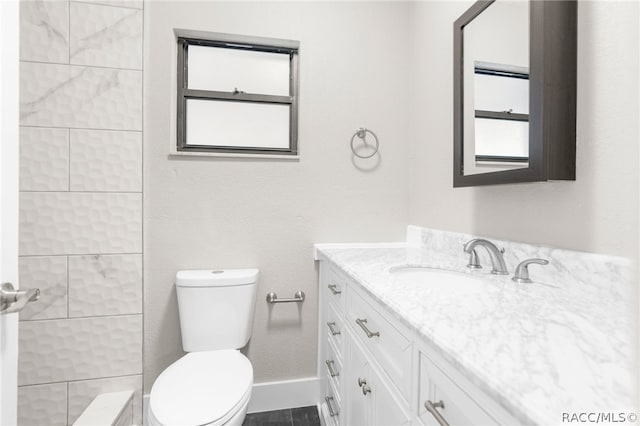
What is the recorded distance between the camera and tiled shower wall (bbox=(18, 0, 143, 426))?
4.77 feet

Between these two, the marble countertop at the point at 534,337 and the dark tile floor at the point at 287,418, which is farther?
the dark tile floor at the point at 287,418

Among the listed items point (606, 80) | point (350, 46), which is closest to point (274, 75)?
point (350, 46)

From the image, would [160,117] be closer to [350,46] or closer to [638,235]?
[350,46]

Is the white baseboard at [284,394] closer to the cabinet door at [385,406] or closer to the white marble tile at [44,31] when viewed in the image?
the cabinet door at [385,406]

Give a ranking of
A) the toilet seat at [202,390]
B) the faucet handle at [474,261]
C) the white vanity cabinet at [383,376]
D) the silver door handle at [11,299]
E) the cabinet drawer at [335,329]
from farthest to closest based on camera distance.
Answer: the cabinet drawer at [335,329], the faucet handle at [474,261], the toilet seat at [202,390], the silver door handle at [11,299], the white vanity cabinet at [383,376]

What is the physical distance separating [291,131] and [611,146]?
1.38m

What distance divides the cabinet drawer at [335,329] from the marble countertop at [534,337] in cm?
36

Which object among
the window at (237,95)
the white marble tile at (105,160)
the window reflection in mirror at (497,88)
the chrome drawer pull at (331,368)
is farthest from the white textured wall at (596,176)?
the white marble tile at (105,160)

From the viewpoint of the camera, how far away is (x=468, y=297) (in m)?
0.82

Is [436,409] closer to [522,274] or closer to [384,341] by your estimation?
[384,341]

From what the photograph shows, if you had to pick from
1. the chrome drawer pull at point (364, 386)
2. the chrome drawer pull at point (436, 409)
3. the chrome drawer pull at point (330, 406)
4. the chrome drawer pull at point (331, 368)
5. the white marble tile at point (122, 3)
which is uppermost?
the white marble tile at point (122, 3)

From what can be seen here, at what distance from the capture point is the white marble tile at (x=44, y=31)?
1441mm

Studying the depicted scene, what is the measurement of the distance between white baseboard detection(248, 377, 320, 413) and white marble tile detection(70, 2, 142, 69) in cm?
179

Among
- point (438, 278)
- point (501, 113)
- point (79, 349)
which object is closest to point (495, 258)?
point (438, 278)
